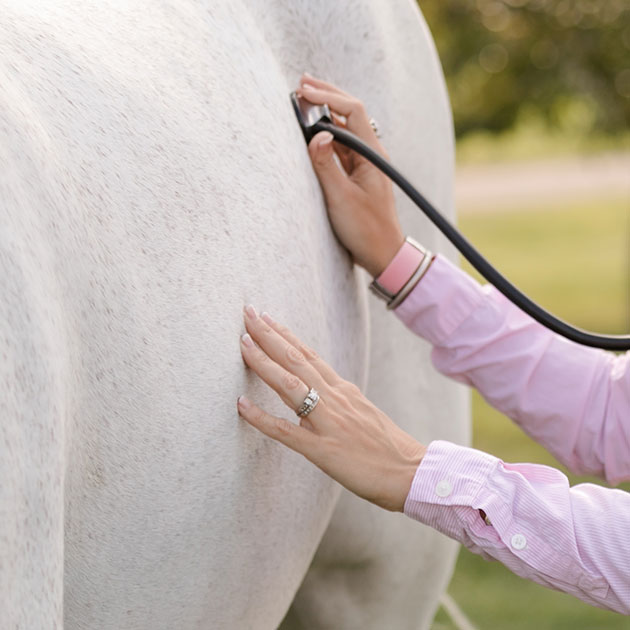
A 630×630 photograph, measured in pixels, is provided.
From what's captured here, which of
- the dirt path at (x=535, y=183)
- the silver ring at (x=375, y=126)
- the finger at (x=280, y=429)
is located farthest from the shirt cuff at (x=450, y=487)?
the dirt path at (x=535, y=183)

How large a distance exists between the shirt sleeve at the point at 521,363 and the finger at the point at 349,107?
18 cm

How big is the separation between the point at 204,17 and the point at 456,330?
487 mm

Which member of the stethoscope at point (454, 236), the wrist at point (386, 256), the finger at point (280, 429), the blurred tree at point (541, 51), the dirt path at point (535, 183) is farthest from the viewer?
the dirt path at point (535, 183)

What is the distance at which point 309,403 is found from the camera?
95 centimetres

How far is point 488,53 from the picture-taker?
18.5 feet

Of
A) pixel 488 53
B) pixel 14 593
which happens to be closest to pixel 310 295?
pixel 14 593

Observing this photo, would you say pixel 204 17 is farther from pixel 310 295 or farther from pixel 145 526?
pixel 145 526

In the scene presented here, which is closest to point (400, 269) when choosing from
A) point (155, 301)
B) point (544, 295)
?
point (155, 301)

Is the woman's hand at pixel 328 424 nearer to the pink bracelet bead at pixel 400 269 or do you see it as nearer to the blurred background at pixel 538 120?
the pink bracelet bead at pixel 400 269

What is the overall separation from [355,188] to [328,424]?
0.37m

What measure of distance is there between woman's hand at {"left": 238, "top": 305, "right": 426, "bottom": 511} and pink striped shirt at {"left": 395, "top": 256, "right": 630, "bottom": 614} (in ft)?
0.09

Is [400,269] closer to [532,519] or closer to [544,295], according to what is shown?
[532,519]

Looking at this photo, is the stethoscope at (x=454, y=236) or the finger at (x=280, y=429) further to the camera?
the stethoscope at (x=454, y=236)

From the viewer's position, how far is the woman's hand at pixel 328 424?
94 cm
